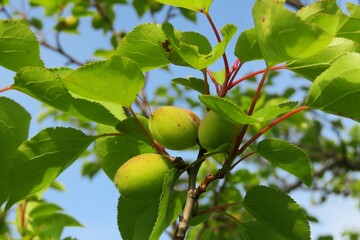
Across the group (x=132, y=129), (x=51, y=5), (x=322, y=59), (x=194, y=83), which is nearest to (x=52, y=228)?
(x=132, y=129)

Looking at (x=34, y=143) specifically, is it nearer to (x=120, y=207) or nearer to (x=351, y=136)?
(x=120, y=207)

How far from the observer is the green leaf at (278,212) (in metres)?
0.97

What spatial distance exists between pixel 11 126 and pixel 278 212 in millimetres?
596

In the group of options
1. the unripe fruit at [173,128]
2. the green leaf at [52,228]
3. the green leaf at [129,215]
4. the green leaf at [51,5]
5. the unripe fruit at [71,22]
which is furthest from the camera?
the unripe fruit at [71,22]

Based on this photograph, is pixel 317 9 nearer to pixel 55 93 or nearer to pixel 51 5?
pixel 55 93

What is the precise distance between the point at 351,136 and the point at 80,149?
4.12 m

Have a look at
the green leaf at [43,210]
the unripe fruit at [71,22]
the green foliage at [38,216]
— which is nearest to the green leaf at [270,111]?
the green foliage at [38,216]

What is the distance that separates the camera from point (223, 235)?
10.6ft

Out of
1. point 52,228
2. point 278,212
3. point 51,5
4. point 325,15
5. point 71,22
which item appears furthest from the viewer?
point 71,22

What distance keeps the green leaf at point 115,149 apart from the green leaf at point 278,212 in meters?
0.25

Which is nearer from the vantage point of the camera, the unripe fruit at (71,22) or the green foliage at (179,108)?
the green foliage at (179,108)

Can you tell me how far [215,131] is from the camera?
0.91 meters

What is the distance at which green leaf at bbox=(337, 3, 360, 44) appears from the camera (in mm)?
929

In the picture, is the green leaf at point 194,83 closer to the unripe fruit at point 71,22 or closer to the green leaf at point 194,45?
the green leaf at point 194,45
